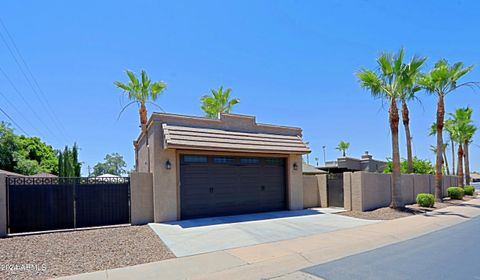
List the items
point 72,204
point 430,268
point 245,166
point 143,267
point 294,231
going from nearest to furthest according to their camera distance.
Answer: point 430,268 < point 143,267 < point 294,231 < point 72,204 < point 245,166

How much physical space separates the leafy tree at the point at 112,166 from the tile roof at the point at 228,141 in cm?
7827

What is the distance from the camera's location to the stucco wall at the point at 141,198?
38.6 ft

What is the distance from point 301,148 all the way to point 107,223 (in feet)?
30.1

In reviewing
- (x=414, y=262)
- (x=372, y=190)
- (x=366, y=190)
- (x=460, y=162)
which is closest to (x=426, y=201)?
(x=372, y=190)

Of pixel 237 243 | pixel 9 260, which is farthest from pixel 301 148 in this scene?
pixel 9 260

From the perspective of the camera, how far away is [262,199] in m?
14.8

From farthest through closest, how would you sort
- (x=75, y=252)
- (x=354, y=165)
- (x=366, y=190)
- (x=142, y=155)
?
(x=354, y=165) → (x=142, y=155) → (x=366, y=190) → (x=75, y=252)

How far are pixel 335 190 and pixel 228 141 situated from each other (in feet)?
23.0

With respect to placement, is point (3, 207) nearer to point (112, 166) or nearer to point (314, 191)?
point (314, 191)

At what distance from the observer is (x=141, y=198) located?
1195cm

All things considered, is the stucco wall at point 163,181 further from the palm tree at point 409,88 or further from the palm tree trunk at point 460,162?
the palm tree trunk at point 460,162

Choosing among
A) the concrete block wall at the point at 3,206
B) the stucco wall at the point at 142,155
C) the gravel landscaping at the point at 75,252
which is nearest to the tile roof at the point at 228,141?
the stucco wall at the point at 142,155

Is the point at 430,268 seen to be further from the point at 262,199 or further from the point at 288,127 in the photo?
the point at 288,127

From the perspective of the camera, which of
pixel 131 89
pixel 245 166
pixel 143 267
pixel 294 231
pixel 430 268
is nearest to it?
pixel 430 268
